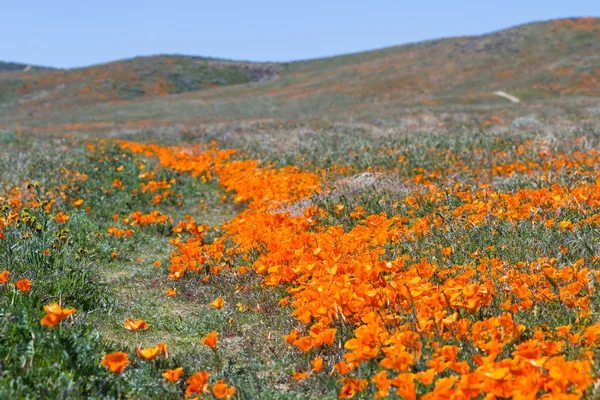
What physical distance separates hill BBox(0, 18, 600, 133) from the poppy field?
75.3ft

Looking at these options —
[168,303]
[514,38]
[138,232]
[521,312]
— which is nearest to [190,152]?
[138,232]

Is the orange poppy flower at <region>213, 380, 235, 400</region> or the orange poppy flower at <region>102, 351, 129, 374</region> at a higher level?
the orange poppy flower at <region>102, 351, 129, 374</region>

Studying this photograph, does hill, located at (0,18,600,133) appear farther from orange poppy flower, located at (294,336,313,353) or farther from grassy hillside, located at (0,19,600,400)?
orange poppy flower, located at (294,336,313,353)

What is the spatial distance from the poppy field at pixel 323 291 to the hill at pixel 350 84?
2296cm

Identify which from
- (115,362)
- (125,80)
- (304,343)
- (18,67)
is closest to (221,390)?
(115,362)

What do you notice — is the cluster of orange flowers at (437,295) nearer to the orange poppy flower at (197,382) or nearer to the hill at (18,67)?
the orange poppy flower at (197,382)

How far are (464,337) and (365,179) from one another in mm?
6573

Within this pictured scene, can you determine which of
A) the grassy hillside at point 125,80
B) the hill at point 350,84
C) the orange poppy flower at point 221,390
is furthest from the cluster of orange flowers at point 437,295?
Answer: the grassy hillside at point 125,80

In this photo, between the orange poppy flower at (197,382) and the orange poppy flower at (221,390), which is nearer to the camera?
the orange poppy flower at (221,390)

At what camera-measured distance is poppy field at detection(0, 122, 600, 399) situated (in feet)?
10.8

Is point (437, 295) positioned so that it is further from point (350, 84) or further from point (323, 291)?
point (350, 84)

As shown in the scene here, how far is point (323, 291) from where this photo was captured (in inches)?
169

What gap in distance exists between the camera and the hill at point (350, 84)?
4025 cm

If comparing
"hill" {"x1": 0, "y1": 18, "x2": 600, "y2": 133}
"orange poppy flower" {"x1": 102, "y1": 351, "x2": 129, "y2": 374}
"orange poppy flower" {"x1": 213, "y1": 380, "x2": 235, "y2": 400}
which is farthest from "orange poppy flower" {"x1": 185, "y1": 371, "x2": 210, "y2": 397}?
"hill" {"x1": 0, "y1": 18, "x2": 600, "y2": 133}
